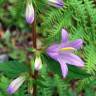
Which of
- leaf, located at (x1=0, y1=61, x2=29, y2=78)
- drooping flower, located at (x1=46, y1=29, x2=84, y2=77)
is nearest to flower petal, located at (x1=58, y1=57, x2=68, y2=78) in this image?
drooping flower, located at (x1=46, y1=29, x2=84, y2=77)

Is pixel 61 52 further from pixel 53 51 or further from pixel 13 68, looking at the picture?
pixel 13 68

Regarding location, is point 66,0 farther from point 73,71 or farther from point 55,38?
point 73,71

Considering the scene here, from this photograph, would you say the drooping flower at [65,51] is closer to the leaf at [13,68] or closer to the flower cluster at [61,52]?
the flower cluster at [61,52]

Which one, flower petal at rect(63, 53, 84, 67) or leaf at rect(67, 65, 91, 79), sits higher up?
flower petal at rect(63, 53, 84, 67)

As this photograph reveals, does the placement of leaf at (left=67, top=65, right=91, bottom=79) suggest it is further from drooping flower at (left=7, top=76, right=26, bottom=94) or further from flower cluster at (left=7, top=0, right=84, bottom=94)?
drooping flower at (left=7, top=76, right=26, bottom=94)

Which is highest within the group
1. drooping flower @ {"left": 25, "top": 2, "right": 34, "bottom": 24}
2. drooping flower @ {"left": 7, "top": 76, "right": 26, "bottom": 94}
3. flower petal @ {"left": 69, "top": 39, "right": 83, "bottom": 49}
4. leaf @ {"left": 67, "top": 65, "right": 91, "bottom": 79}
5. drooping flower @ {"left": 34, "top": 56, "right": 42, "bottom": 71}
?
drooping flower @ {"left": 25, "top": 2, "right": 34, "bottom": 24}

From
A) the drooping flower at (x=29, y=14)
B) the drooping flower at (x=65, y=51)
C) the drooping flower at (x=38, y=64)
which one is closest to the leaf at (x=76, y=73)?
the drooping flower at (x=65, y=51)
